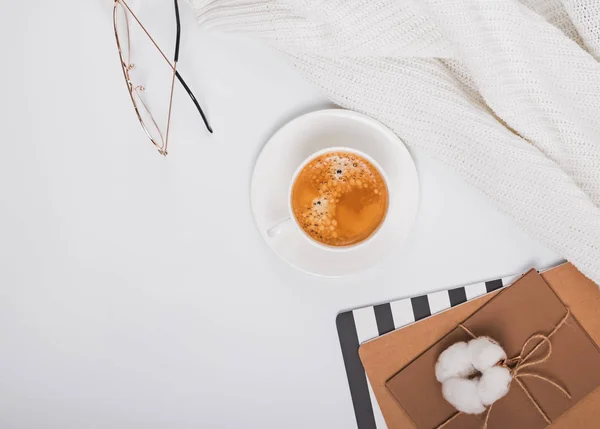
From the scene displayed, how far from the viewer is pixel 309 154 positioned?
2.19 feet

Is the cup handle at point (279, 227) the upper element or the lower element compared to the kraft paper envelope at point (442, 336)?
upper

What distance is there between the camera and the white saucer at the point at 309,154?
0.65 meters

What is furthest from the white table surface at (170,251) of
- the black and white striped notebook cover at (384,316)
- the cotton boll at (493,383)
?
the cotton boll at (493,383)

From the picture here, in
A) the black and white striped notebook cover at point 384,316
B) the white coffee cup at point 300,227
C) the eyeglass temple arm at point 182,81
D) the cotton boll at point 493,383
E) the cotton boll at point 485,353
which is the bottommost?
the cotton boll at point 493,383

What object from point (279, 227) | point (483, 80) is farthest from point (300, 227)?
point (483, 80)

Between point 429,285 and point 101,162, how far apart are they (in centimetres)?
45

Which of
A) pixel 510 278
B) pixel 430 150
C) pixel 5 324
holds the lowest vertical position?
pixel 510 278

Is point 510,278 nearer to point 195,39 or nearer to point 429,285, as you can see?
point 429,285

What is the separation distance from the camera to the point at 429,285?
2.20ft

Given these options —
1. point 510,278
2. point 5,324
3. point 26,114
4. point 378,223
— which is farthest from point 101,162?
point 510,278

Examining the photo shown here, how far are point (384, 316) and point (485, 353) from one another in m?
0.13

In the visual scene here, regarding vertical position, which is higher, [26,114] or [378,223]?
[26,114]

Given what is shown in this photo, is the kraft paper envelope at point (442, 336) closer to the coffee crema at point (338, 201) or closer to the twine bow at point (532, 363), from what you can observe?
the twine bow at point (532, 363)

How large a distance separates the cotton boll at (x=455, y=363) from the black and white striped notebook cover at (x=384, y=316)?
52 mm
